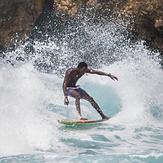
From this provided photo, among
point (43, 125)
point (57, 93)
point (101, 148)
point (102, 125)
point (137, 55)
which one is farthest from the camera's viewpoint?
point (137, 55)

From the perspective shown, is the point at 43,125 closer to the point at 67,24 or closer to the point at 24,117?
the point at 24,117

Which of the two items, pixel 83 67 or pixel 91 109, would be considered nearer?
pixel 83 67

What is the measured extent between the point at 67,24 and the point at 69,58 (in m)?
1.65

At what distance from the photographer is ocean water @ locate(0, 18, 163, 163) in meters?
8.99

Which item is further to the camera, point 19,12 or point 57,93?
point 19,12

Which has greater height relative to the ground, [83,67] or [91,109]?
[83,67]

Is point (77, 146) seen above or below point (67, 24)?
below

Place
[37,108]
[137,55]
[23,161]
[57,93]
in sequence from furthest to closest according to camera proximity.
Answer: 1. [137,55]
2. [57,93]
3. [37,108]
4. [23,161]

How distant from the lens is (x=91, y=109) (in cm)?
1400

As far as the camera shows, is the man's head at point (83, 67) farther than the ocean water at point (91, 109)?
Yes

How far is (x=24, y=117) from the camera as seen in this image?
1088cm

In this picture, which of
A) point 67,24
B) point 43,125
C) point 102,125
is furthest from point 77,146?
point 67,24

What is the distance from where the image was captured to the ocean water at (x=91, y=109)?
899cm

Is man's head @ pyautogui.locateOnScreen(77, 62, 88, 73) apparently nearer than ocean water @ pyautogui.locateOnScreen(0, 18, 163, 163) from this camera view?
No
